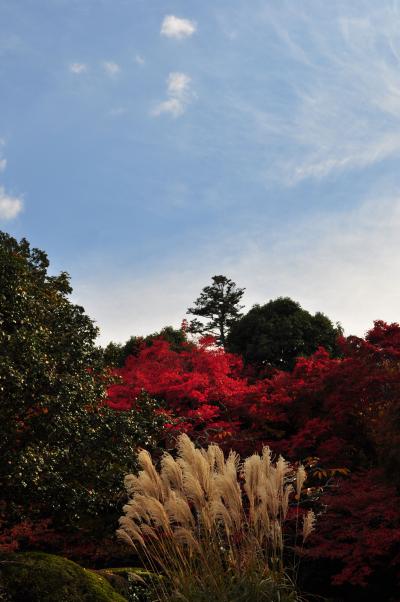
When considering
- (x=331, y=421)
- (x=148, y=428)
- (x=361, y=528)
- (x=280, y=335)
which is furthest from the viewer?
(x=280, y=335)

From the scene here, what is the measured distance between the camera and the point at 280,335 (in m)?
26.8

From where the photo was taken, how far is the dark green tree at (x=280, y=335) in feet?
87.7

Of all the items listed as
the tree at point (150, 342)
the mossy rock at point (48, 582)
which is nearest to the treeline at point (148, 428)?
the mossy rock at point (48, 582)

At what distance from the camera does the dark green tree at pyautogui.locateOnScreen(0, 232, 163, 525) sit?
9234 millimetres

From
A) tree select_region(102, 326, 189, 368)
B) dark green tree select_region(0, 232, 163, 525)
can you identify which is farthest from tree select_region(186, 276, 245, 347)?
dark green tree select_region(0, 232, 163, 525)

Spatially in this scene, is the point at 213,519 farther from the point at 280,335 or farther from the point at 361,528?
the point at 280,335

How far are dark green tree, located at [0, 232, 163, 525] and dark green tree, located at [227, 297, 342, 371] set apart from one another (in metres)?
15.1

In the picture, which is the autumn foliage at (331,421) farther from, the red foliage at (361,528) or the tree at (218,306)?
the tree at (218,306)

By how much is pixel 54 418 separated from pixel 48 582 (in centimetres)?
345

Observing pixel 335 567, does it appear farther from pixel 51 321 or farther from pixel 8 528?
pixel 51 321

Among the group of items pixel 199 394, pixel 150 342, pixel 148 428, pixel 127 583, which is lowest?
pixel 127 583

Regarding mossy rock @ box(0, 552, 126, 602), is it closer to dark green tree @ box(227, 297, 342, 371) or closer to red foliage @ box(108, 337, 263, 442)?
red foliage @ box(108, 337, 263, 442)

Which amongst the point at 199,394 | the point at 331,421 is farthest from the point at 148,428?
the point at 331,421

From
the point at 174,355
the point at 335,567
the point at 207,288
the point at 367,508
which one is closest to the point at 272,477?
the point at 367,508
